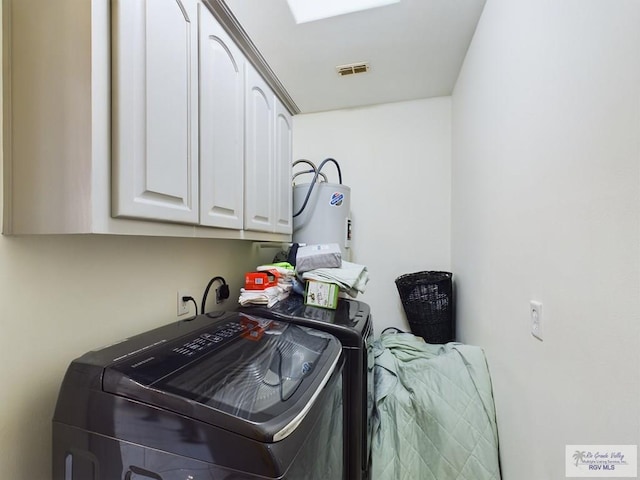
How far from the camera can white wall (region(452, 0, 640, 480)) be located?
0.55 meters

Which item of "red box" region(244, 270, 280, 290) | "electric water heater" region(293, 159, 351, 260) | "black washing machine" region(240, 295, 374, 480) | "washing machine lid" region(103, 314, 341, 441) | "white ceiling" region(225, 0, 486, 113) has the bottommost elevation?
"black washing machine" region(240, 295, 374, 480)

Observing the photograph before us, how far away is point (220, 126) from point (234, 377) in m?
0.89

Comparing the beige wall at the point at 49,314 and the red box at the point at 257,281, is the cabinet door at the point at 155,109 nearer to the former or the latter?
the beige wall at the point at 49,314

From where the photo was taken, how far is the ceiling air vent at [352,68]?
6.27ft

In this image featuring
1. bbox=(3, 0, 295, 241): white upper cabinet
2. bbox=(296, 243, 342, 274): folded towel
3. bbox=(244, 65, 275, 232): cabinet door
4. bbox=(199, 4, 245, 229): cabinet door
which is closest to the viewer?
bbox=(3, 0, 295, 241): white upper cabinet

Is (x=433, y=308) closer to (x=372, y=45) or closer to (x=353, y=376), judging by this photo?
(x=353, y=376)

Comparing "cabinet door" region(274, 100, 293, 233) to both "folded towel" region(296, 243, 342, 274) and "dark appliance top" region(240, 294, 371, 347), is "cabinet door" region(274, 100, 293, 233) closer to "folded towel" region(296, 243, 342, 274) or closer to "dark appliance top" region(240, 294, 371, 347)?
"folded towel" region(296, 243, 342, 274)

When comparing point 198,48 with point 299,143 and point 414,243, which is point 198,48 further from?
point 414,243

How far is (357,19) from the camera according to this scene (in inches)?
59.2

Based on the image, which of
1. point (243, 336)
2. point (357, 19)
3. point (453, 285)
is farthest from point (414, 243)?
point (243, 336)

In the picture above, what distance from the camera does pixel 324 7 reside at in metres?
1.47

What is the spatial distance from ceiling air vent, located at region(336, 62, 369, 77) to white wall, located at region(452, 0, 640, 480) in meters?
0.75

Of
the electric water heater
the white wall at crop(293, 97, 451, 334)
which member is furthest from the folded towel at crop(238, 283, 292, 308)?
the white wall at crop(293, 97, 451, 334)

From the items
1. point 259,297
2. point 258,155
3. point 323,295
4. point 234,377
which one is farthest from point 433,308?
point 234,377
